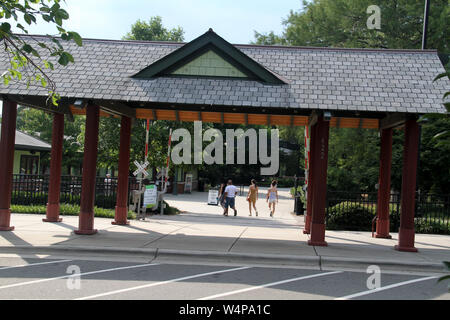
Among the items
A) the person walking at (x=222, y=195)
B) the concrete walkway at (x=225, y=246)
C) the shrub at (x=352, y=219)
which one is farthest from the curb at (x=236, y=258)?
the person walking at (x=222, y=195)

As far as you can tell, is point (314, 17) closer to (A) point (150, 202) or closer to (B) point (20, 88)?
(A) point (150, 202)

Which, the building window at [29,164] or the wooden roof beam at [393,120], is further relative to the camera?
the building window at [29,164]

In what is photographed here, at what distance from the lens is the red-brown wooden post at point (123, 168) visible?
14256mm

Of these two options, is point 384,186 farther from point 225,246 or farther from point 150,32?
point 150,32

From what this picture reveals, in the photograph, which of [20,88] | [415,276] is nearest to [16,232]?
[20,88]

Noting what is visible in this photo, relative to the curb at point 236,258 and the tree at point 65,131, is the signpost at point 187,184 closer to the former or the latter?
the tree at point 65,131

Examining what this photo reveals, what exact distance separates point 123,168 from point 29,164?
66.2 ft

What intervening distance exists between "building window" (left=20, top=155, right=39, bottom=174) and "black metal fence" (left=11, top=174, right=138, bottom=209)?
11284 millimetres

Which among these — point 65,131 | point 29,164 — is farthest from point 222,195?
point 65,131

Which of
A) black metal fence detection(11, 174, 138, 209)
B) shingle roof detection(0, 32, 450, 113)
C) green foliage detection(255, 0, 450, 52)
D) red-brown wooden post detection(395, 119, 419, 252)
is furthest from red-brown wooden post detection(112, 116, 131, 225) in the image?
green foliage detection(255, 0, 450, 52)

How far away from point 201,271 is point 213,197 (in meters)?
19.5

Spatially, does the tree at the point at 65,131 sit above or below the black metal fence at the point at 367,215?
above

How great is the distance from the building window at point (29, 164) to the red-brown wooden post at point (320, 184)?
81.6 ft

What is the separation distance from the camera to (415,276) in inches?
352
